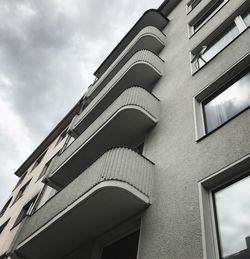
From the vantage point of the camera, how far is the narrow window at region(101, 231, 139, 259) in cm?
669

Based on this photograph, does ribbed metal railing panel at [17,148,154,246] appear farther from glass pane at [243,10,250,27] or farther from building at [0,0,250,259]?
glass pane at [243,10,250,27]

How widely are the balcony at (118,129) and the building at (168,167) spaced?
0.13 ft

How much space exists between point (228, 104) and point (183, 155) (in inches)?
66.3

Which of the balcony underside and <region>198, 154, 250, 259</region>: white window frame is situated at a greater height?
the balcony underside

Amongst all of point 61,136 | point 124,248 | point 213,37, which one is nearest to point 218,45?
point 213,37

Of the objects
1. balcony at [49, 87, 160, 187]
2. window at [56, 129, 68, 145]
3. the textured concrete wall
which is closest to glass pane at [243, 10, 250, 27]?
the textured concrete wall

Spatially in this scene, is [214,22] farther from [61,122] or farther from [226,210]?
[61,122]

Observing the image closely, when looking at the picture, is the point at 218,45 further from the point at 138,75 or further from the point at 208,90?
the point at 138,75

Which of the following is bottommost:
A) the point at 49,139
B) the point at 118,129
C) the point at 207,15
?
the point at 118,129

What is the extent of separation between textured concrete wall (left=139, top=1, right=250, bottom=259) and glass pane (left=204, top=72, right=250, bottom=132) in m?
0.49

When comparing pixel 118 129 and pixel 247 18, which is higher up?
pixel 247 18

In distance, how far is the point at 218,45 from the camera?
9.71 m

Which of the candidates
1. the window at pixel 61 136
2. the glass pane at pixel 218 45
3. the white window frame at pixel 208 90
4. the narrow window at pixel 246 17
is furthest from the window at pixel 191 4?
the window at pixel 61 136

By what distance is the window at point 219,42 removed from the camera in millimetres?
9156
